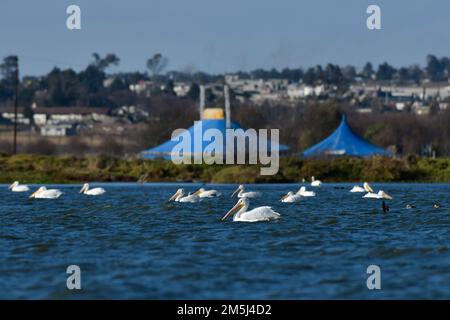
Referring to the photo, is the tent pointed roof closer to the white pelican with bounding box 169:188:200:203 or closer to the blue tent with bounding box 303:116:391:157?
the blue tent with bounding box 303:116:391:157

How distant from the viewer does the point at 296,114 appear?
13338 cm

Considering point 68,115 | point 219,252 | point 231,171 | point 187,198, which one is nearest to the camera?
point 219,252

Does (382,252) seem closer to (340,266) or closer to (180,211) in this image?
(340,266)

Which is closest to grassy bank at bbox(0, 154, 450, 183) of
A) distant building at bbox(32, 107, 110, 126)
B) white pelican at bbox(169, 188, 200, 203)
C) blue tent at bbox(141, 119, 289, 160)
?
blue tent at bbox(141, 119, 289, 160)

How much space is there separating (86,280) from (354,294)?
463 cm

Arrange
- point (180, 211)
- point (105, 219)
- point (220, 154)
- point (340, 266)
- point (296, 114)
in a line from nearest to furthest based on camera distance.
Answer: point (340, 266), point (105, 219), point (180, 211), point (220, 154), point (296, 114)

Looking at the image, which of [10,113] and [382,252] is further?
[10,113]

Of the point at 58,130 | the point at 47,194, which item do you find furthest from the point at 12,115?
the point at 47,194

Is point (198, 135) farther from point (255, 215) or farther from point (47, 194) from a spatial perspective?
point (255, 215)

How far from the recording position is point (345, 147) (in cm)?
7675

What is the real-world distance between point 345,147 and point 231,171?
31.4ft

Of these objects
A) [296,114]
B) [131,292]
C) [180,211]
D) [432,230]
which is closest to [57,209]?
[180,211]

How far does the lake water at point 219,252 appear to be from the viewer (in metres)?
21.6

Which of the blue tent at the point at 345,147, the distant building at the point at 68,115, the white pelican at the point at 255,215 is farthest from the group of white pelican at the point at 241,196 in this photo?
the distant building at the point at 68,115
